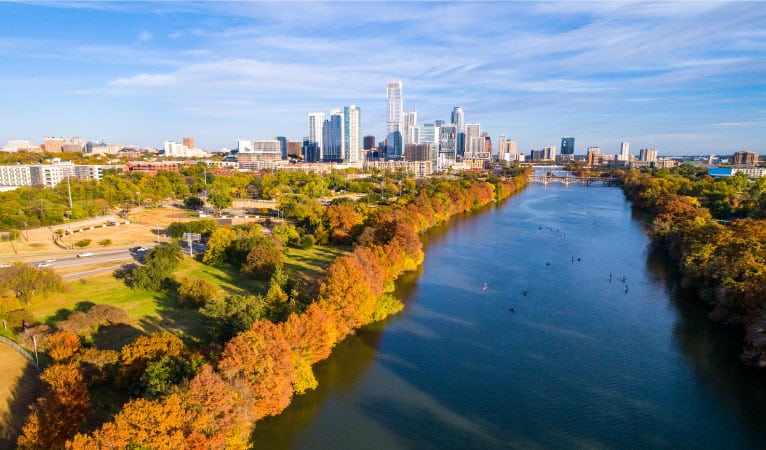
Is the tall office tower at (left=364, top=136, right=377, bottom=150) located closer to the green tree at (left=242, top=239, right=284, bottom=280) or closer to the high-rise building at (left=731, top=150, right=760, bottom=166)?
the high-rise building at (left=731, top=150, right=760, bottom=166)

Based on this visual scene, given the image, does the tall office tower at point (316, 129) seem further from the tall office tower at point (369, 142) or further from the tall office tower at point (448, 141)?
the tall office tower at point (448, 141)

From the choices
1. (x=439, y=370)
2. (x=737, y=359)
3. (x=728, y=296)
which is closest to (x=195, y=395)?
(x=439, y=370)

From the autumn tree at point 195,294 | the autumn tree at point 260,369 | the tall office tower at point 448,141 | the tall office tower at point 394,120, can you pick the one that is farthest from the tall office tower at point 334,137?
the autumn tree at point 260,369

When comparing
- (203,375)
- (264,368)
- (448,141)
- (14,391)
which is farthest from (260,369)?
(448,141)

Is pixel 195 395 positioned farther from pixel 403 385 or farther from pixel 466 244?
pixel 466 244

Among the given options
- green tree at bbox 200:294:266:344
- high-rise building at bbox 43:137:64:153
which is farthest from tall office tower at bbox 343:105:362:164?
green tree at bbox 200:294:266:344
